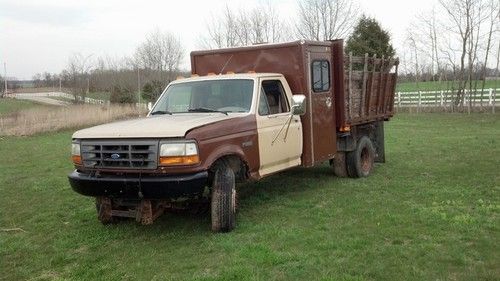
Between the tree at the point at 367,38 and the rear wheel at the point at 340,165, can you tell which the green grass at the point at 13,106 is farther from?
the rear wheel at the point at 340,165

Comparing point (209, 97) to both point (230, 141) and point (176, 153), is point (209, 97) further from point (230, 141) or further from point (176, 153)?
point (176, 153)

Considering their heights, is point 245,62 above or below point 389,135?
above

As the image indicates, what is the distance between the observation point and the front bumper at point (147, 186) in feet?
18.6

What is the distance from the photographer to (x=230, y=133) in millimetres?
6375

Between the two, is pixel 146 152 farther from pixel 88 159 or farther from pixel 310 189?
pixel 310 189

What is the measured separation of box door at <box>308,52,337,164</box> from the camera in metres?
8.25

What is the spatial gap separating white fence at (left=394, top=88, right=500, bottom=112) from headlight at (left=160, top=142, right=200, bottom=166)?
78.2ft

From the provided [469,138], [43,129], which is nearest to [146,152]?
[469,138]

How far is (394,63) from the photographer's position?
37.0 feet

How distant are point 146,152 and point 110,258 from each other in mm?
1217

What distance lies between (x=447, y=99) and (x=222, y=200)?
96.8 feet

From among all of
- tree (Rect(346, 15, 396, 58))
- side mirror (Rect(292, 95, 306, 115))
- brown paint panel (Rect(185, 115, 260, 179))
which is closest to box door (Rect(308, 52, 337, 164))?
side mirror (Rect(292, 95, 306, 115))

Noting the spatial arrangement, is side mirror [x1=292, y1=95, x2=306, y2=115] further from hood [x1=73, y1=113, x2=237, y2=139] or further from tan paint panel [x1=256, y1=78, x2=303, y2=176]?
hood [x1=73, y1=113, x2=237, y2=139]

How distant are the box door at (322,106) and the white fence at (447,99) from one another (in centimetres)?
2006
